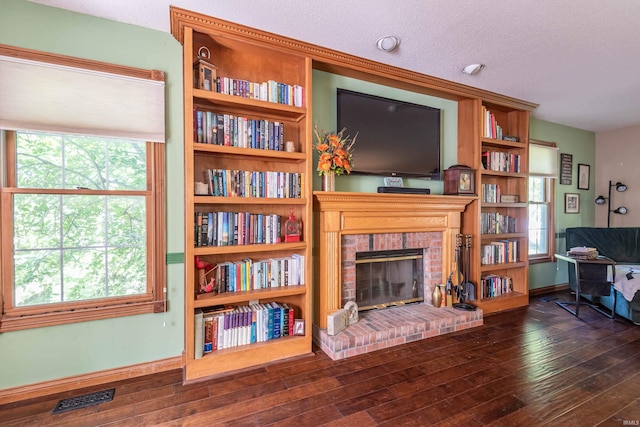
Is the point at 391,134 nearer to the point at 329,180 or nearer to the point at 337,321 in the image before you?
the point at 329,180

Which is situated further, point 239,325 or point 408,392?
point 239,325

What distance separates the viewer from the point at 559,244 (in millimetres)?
4465

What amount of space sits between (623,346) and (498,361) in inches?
52.4

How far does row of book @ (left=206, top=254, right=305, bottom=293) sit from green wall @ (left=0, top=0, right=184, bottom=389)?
35 cm

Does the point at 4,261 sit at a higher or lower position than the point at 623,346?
higher

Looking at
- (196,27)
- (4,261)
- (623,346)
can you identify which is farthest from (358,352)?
(196,27)

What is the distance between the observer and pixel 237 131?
224cm

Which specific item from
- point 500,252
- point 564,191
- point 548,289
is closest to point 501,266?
point 500,252

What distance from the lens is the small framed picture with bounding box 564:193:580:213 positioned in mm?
4527

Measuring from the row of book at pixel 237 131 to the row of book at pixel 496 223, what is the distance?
2705 millimetres

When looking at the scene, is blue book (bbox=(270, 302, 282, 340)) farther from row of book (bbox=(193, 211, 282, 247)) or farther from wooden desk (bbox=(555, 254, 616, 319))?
wooden desk (bbox=(555, 254, 616, 319))

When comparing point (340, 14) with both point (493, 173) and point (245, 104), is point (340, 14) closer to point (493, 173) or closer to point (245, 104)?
point (245, 104)

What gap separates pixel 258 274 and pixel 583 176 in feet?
18.4

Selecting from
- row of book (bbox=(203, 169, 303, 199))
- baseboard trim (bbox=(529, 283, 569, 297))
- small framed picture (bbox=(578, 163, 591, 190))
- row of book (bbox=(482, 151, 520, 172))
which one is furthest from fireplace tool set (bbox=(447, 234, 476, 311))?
small framed picture (bbox=(578, 163, 591, 190))
